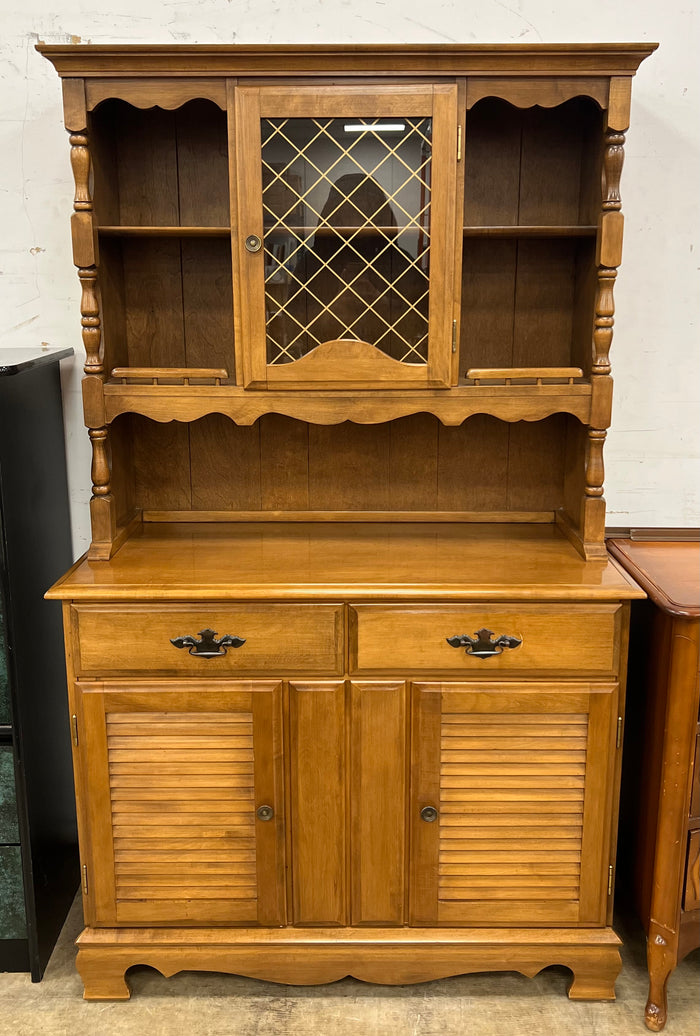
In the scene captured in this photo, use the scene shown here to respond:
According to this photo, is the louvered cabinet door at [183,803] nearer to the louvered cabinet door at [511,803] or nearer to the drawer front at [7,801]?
the drawer front at [7,801]

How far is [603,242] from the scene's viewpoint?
190 cm

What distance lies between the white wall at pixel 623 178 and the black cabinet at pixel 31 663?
22 cm

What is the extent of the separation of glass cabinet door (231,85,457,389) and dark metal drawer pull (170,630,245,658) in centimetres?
56

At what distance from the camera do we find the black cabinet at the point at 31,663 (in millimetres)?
1955

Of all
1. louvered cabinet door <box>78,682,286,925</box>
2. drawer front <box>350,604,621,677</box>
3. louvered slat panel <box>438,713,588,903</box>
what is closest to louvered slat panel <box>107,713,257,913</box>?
louvered cabinet door <box>78,682,286,925</box>

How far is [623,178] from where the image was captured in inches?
86.2

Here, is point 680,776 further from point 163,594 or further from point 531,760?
point 163,594

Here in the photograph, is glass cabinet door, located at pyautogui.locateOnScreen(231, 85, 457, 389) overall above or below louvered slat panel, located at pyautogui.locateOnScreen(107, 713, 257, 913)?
above

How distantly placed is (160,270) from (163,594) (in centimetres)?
86

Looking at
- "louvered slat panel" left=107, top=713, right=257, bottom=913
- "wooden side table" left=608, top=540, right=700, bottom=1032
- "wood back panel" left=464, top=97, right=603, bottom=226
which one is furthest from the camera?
"wood back panel" left=464, top=97, right=603, bottom=226

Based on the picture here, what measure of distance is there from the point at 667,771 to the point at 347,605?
0.76m

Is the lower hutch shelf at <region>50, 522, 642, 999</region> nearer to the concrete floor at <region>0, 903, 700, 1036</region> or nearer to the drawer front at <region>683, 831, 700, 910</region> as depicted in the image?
the concrete floor at <region>0, 903, 700, 1036</region>

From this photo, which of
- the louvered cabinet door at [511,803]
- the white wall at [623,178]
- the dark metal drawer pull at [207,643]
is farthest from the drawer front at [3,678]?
the louvered cabinet door at [511,803]

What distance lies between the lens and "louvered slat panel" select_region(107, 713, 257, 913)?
76.4 inches
